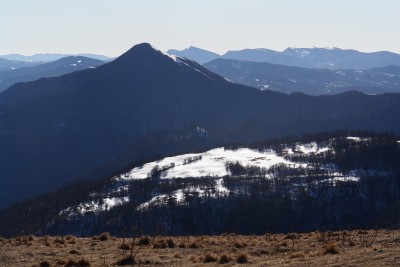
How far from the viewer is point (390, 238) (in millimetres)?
34156

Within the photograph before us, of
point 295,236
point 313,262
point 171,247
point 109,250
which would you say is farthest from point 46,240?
point 313,262

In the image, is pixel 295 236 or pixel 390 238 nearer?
pixel 390 238

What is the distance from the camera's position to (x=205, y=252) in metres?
33.0

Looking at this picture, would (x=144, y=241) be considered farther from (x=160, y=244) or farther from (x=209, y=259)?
(x=209, y=259)

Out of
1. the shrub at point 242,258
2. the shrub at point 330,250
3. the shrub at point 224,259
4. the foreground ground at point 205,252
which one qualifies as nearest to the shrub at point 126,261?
the foreground ground at point 205,252

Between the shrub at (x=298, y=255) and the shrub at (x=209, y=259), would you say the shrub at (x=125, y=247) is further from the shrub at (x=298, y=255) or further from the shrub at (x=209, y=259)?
the shrub at (x=298, y=255)

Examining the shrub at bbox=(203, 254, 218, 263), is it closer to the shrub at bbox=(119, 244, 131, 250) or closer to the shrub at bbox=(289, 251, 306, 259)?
the shrub at bbox=(289, 251, 306, 259)

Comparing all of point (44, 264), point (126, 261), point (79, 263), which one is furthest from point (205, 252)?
point (44, 264)

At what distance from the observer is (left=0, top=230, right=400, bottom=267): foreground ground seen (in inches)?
1061

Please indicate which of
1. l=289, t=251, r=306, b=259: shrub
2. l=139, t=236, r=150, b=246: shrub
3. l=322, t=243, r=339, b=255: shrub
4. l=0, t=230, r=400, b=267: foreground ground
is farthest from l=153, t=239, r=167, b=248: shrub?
l=322, t=243, r=339, b=255: shrub

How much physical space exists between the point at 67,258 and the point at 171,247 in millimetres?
7529

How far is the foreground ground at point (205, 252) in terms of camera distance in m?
27.0

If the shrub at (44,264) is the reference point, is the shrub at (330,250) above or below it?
below

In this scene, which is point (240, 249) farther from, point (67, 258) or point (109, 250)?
point (67, 258)
